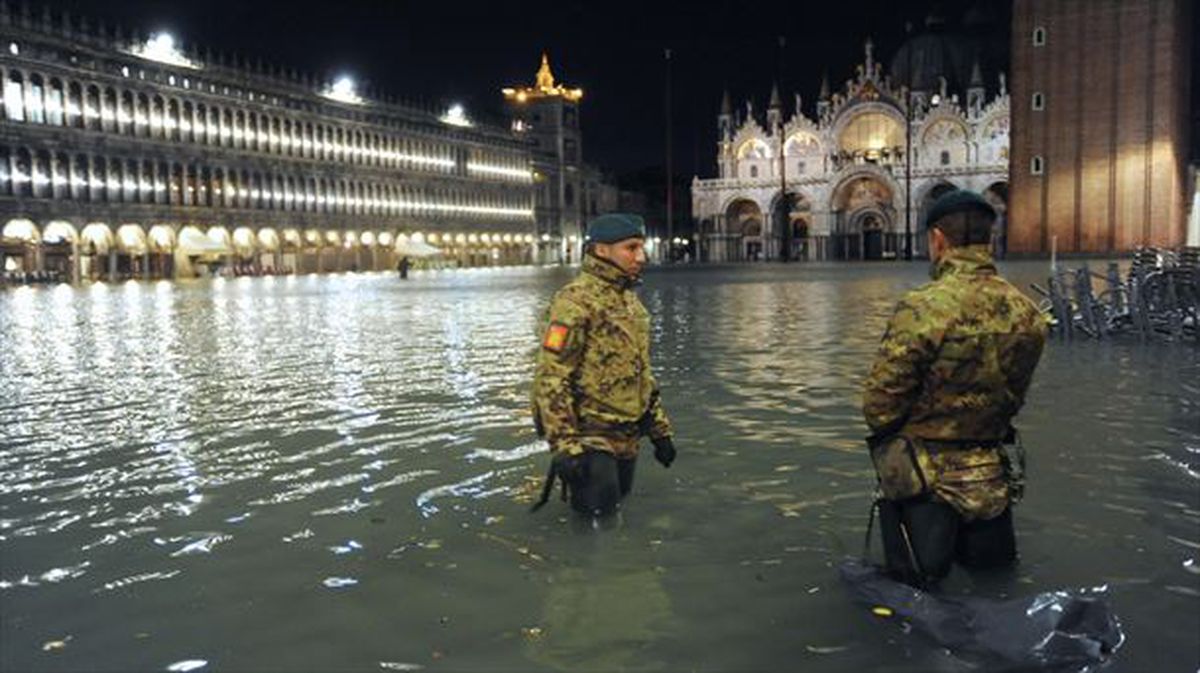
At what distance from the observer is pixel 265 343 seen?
1783 centimetres

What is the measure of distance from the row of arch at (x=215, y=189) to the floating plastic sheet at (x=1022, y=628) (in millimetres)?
72392

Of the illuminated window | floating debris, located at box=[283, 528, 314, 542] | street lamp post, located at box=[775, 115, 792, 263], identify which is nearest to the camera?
floating debris, located at box=[283, 528, 314, 542]

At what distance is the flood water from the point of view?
432 cm

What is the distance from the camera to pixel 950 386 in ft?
14.4

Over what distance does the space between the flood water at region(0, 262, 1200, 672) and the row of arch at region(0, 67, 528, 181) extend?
2558 inches

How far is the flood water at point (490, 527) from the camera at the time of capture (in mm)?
4320

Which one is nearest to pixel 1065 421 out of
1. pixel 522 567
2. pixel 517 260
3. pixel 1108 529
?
pixel 1108 529

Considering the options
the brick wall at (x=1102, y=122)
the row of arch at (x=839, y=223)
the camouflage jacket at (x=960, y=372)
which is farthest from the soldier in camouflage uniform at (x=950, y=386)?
the row of arch at (x=839, y=223)

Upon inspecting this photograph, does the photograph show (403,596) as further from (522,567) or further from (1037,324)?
(1037,324)

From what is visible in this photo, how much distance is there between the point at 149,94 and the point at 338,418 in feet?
250

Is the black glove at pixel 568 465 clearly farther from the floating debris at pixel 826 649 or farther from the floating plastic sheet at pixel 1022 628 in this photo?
the floating plastic sheet at pixel 1022 628

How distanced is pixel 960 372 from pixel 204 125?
284 ft

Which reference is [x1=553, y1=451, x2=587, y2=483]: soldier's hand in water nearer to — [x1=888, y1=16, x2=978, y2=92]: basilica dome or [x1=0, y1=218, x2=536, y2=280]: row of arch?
[x1=0, y1=218, x2=536, y2=280]: row of arch

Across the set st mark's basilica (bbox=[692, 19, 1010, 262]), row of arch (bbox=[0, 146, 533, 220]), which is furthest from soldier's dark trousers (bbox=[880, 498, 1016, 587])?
st mark's basilica (bbox=[692, 19, 1010, 262])
